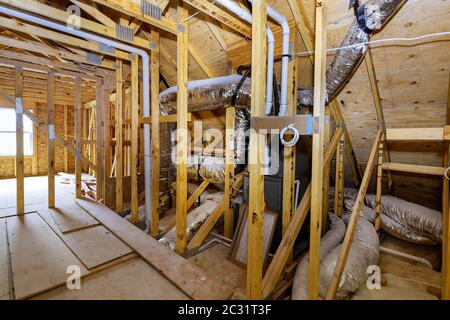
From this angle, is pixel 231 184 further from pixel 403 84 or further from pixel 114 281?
pixel 403 84

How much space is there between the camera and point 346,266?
1580mm

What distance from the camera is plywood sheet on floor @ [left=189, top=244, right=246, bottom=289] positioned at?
190 cm

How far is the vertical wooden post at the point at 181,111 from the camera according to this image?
197 cm

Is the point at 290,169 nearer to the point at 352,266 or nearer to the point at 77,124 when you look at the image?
the point at 352,266

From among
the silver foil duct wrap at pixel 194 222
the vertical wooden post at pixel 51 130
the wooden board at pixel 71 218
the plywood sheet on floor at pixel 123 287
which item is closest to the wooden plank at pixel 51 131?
the vertical wooden post at pixel 51 130

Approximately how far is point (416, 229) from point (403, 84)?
1.40 metres

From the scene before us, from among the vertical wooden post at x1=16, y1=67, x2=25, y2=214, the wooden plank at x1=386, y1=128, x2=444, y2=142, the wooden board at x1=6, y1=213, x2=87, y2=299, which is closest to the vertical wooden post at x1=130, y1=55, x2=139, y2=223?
the wooden board at x1=6, y1=213, x2=87, y2=299

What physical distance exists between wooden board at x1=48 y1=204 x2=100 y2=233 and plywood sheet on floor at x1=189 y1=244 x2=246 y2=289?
1.23 meters

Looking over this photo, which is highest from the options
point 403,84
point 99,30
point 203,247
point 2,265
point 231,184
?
point 99,30

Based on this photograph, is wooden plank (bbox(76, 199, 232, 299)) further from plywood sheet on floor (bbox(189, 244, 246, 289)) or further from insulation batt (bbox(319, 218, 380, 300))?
insulation batt (bbox(319, 218, 380, 300))

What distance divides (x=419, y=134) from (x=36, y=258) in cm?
303
